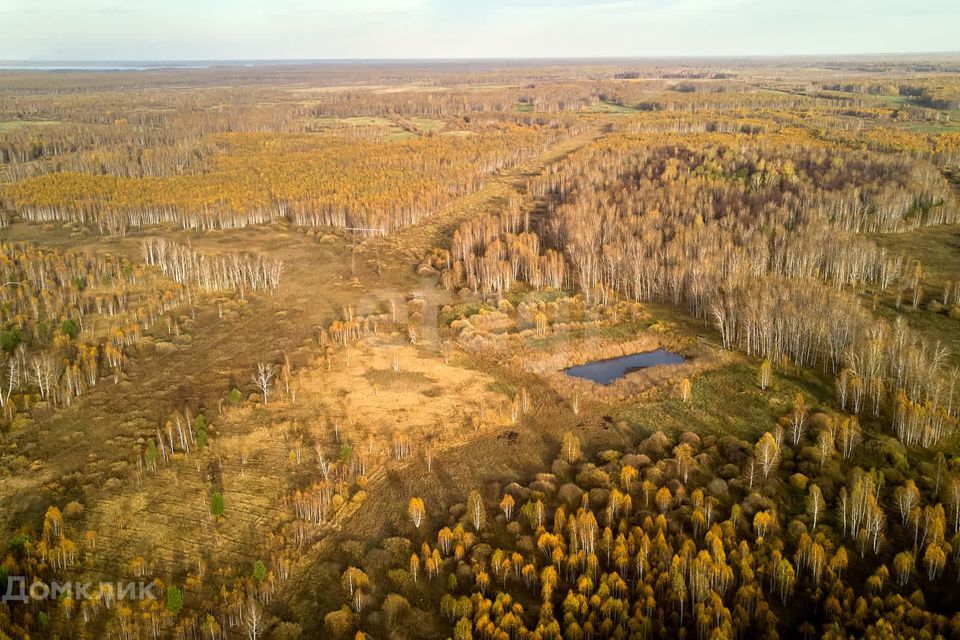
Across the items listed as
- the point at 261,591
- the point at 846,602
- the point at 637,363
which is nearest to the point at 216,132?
the point at 637,363

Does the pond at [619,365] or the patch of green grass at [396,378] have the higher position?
the patch of green grass at [396,378]

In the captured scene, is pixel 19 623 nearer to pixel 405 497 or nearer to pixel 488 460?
pixel 405 497

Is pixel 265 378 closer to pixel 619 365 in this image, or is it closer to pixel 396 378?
pixel 396 378

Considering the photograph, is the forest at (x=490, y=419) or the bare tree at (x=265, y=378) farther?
the bare tree at (x=265, y=378)

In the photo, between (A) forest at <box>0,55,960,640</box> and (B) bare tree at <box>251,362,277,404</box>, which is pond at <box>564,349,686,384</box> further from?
(B) bare tree at <box>251,362,277,404</box>

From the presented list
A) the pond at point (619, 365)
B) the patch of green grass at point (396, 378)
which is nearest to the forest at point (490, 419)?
the patch of green grass at point (396, 378)

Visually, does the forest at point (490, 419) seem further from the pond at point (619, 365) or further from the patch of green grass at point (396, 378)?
the pond at point (619, 365)
